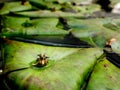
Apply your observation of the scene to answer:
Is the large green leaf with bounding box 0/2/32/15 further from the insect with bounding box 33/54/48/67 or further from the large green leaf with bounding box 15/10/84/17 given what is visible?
the insect with bounding box 33/54/48/67

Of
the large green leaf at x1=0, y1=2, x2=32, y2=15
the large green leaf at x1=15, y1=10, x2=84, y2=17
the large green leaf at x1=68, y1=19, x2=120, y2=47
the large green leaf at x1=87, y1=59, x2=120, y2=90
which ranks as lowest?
the large green leaf at x1=87, y1=59, x2=120, y2=90

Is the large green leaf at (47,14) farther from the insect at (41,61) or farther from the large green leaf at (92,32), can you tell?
the insect at (41,61)

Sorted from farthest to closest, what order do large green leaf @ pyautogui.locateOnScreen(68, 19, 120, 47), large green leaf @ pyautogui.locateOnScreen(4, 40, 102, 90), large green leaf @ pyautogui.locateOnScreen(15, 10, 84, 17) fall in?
large green leaf @ pyautogui.locateOnScreen(15, 10, 84, 17) → large green leaf @ pyautogui.locateOnScreen(68, 19, 120, 47) → large green leaf @ pyautogui.locateOnScreen(4, 40, 102, 90)

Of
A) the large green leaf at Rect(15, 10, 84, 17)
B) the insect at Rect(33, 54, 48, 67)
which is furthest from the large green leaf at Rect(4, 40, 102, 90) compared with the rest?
the large green leaf at Rect(15, 10, 84, 17)

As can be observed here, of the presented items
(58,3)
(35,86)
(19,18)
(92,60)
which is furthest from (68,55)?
(58,3)

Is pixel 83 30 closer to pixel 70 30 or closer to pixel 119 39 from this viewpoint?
pixel 70 30

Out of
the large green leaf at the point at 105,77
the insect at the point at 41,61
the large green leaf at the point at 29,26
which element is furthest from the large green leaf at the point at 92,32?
the insect at the point at 41,61

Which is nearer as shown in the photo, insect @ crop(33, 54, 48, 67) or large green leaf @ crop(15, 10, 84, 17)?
insect @ crop(33, 54, 48, 67)
